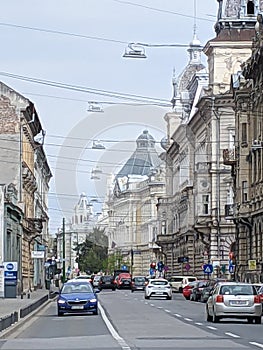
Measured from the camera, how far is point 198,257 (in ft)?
333

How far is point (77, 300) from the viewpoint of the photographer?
42938 millimetres

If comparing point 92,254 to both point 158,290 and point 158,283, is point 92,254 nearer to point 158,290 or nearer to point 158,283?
point 158,283

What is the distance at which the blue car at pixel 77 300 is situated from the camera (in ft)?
141

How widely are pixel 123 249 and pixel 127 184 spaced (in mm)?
12425

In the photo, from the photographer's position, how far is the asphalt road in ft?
79.4

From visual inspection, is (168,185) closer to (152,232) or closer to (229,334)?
(152,232)

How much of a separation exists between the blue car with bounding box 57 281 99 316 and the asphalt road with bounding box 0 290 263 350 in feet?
5.08

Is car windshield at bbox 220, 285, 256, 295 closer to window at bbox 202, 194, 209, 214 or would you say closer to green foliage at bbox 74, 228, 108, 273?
window at bbox 202, 194, 209, 214

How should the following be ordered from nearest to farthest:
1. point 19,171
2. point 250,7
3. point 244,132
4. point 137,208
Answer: point 244,132 → point 19,171 → point 250,7 → point 137,208

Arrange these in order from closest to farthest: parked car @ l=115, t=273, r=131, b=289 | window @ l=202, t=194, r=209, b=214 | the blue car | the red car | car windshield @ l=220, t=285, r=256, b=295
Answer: car windshield @ l=220, t=285, r=256, b=295 < the blue car < the red car < window @ l=202, t=194, r=209, b=214 < parked car @ l=115, t=273, r=131, b=289

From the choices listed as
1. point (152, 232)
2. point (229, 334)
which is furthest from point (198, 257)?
point (229, 334)

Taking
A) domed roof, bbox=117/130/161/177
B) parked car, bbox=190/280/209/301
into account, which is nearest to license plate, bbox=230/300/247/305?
parked car, bbox=190/280/209/301

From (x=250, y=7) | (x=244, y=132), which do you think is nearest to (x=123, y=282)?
(x=250, y=7)

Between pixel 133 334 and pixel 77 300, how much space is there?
1401cm
